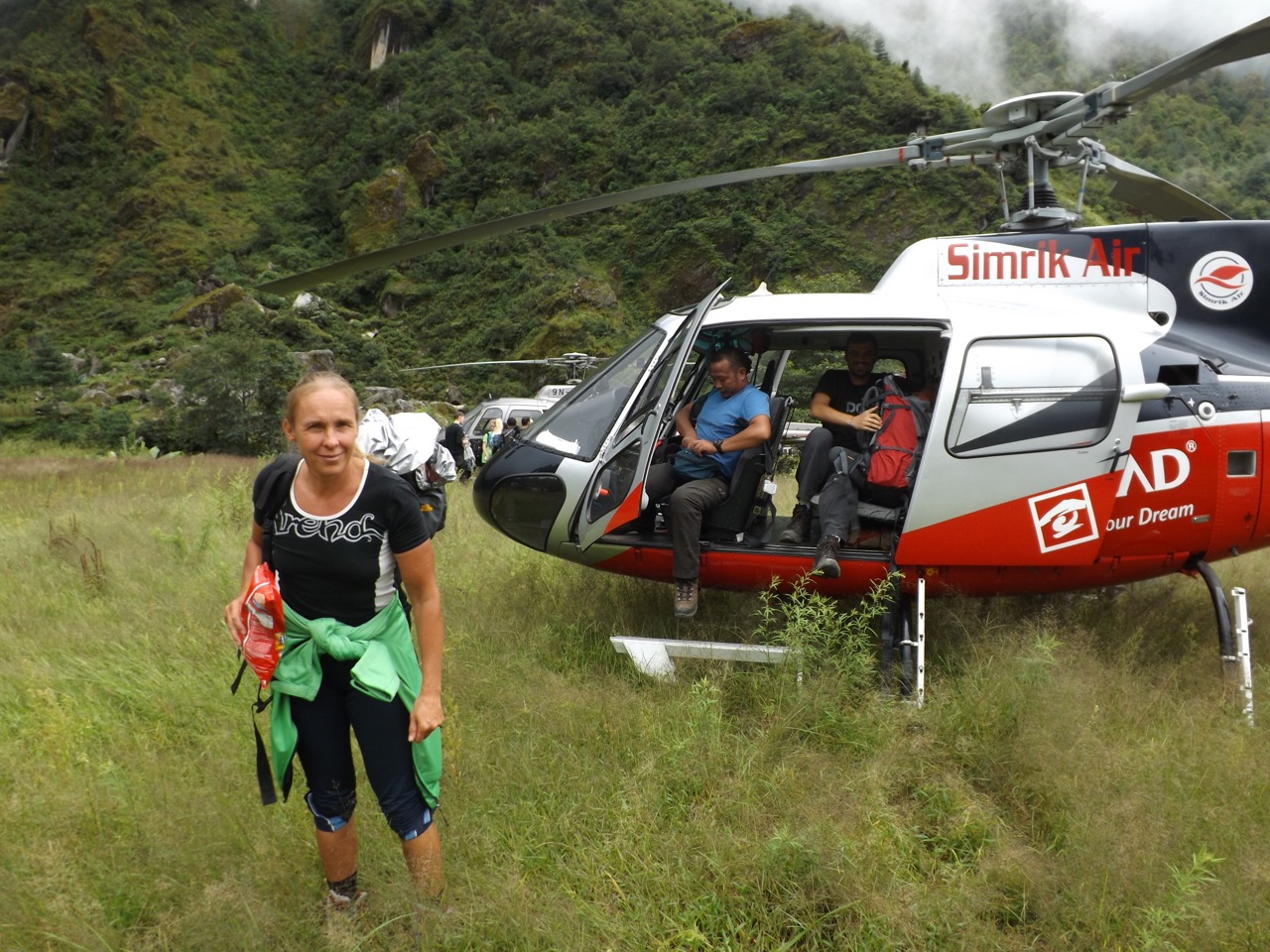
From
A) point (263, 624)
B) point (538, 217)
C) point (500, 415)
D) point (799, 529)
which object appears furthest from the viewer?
point (500, 415)

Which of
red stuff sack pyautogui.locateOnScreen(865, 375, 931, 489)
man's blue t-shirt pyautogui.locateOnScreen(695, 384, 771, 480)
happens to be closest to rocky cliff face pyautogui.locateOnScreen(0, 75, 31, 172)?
man's blue t-shirt pyautogui.locateOnScreen(695, 384, 771, 480)

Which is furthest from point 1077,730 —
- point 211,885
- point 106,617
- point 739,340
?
point 106,617

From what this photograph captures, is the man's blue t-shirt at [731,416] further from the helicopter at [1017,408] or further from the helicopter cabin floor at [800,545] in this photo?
the helicopter cabin floor at [800,545]

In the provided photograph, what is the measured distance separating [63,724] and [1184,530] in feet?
16.9

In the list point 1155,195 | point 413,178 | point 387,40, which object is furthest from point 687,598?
point 387,40

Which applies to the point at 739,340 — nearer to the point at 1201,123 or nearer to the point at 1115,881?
the point at 1115,881

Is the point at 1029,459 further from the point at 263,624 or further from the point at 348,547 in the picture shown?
the point at 263,624

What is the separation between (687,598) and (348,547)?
7.48 ft

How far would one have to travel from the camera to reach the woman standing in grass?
84.1 inches

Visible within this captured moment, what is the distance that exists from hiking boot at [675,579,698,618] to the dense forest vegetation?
21156 mm

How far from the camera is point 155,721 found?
398cm

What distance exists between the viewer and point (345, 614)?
2189mm

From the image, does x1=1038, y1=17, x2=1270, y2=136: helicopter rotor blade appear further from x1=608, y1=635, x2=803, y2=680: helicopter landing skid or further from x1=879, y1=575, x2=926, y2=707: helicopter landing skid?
x1=608, y1=635, x2=803, y2=680: helicopter landing skid

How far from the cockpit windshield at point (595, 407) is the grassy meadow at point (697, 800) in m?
1.04
